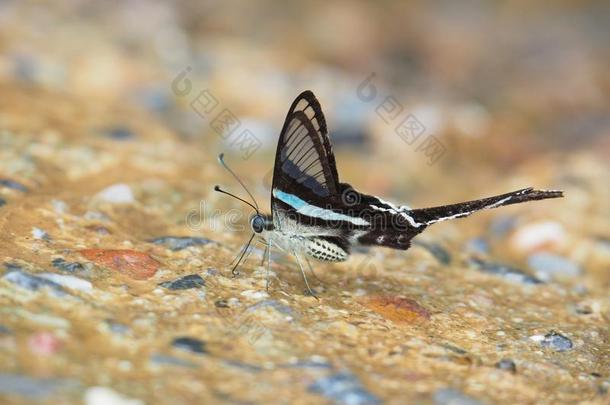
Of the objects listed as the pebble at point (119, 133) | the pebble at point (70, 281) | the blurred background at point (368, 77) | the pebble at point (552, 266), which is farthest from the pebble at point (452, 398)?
the pebble at point (119, 133)

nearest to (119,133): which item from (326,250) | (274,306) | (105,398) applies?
(326,250)

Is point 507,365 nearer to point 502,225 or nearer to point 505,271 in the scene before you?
point 505,271

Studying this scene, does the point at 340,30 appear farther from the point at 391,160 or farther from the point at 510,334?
the point at 510,334

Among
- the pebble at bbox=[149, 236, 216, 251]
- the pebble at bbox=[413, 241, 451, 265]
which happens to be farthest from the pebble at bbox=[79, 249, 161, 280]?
the pebble at bbox=[413, 241, 451, 265]

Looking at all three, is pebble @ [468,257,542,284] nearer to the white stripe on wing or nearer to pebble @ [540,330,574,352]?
pebble @ [540,330,574,352]

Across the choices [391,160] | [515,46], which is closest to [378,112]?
[391,160]
